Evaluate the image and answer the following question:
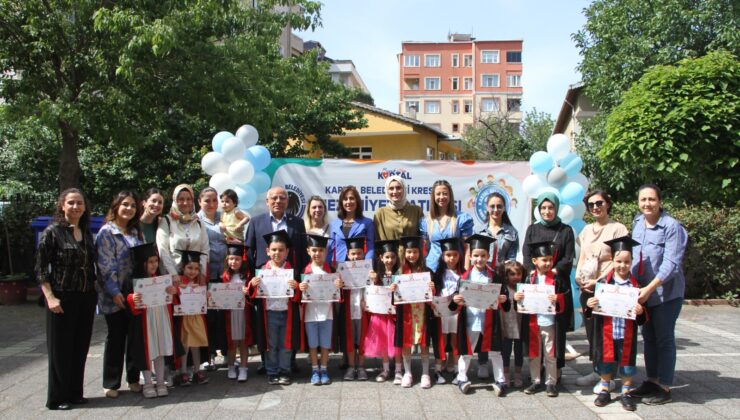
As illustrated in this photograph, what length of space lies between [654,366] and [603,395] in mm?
570

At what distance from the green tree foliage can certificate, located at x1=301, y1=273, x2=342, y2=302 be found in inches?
1033

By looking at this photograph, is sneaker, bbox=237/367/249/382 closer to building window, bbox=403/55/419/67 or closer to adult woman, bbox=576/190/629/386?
adult woman, bbox=576/190/629/386

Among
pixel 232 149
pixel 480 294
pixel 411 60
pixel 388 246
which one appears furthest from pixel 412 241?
pixel 411 60

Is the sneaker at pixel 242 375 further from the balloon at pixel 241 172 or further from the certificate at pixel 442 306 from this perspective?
the balloon at pixel 241 172

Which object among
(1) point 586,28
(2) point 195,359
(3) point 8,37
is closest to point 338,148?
(1) point 586,28

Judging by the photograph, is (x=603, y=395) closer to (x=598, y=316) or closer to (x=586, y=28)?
(x=598, y=316)

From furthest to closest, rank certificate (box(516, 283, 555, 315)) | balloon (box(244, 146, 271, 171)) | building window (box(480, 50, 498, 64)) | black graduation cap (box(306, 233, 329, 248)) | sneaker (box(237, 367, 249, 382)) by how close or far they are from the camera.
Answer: building window (box(480, 50, 498, 64))
balloon (box(244, 146, 271, 171))
sneaker (box(237, 367, 249, 382))
black graduation cap (box(306, 233, 329, 248))
certificate (box(516, 283, 555, 315))

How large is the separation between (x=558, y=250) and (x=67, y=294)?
14.0 ft

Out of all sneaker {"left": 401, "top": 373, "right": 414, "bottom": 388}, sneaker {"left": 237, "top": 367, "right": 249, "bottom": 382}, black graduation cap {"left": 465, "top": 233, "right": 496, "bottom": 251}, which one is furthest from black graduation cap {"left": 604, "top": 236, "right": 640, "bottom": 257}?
sneaker {"left": 237, "top": 367, "right": 249, "bottom": 382}

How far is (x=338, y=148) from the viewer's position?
18.7m

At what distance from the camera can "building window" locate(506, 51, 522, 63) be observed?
259 feet

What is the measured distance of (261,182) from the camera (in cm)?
754

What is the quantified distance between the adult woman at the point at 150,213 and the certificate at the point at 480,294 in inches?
112

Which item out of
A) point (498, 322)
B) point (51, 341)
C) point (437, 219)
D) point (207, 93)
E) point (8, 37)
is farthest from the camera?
point (207, 93)
